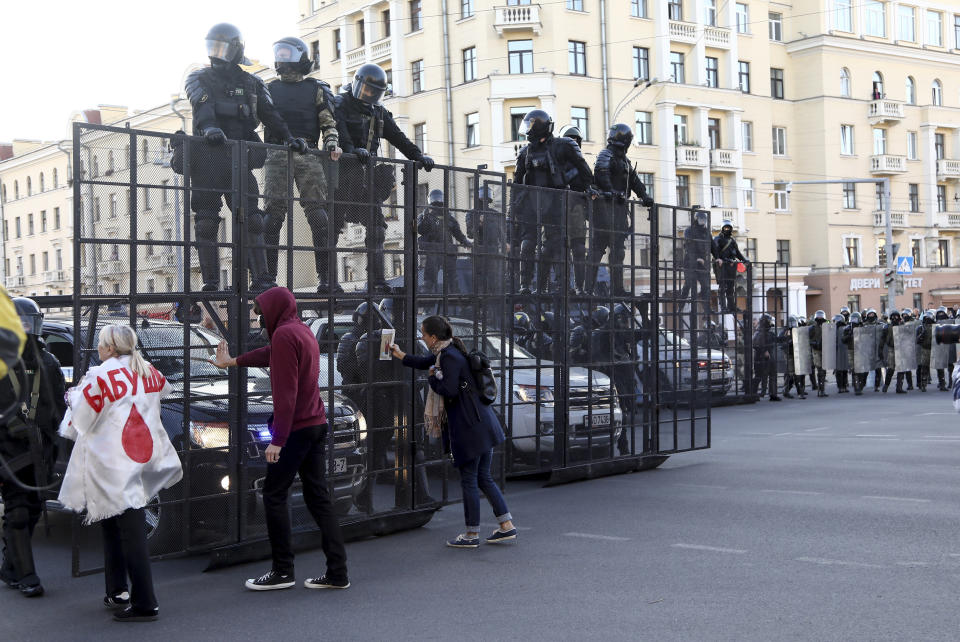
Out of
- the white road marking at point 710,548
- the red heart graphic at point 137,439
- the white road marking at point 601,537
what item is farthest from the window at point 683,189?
the red heart graphic at point 137,439

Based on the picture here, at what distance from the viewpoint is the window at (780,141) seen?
201 feet

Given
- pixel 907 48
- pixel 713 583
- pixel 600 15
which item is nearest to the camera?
pixel 713 583

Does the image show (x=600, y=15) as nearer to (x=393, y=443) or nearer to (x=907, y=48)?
(x=907, y=48)

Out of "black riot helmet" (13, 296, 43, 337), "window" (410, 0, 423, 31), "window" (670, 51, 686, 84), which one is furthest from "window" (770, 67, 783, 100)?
"black riot helmet" (13, 296, 43, 337)

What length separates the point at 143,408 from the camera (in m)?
6.71

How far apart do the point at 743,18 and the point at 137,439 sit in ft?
182

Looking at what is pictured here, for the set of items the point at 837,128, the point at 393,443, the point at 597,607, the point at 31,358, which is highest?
the point at 837,128

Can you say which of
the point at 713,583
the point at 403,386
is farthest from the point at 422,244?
the point at 713,583

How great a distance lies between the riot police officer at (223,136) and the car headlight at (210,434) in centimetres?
97

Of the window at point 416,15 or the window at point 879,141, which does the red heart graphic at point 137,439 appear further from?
the window at point 879,141

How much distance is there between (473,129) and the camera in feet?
164

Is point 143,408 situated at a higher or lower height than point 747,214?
lower

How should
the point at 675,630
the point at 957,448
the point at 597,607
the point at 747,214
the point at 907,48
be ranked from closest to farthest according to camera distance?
the point at 675,630 → the point at 597,607 → the point at 957,448 → the point at 747,214 → the point at 907,48

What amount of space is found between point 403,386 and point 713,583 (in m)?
3.20
